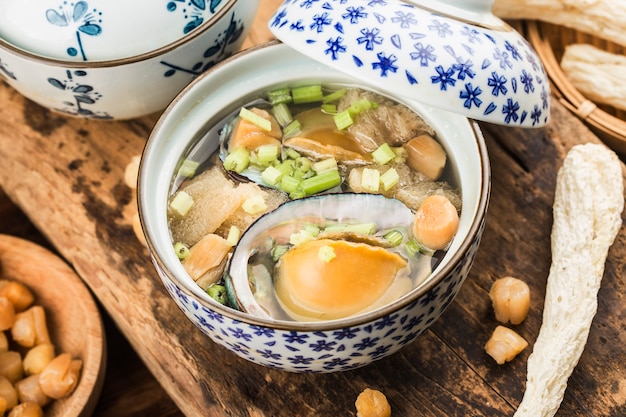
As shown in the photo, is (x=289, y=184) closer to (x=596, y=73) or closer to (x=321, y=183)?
(x=321, y=183)

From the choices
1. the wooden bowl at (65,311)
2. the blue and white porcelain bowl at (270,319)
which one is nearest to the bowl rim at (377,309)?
the blue and white porcelain bowl at (270,319)

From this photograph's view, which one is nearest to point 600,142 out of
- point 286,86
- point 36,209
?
point 286,86

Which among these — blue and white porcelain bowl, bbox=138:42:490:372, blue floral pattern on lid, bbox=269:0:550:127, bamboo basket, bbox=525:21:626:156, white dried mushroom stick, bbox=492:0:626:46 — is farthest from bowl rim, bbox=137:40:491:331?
white dried mushroom stick, bbox=492:0:626:46

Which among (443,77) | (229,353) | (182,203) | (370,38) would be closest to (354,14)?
(370,38)

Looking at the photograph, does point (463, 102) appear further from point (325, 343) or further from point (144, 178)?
point (144, 178)

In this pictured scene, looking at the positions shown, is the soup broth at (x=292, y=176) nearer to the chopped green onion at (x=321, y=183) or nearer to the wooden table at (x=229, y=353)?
the chopped green onion at (x=321, y=183)

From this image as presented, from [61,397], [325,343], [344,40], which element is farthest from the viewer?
[61,397]

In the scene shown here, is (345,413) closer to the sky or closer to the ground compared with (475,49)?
closer to the ground

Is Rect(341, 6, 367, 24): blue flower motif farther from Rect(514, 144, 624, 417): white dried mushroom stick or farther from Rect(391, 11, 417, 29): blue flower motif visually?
Rect(514, 144, 624, 417): white dried mushroom stick
